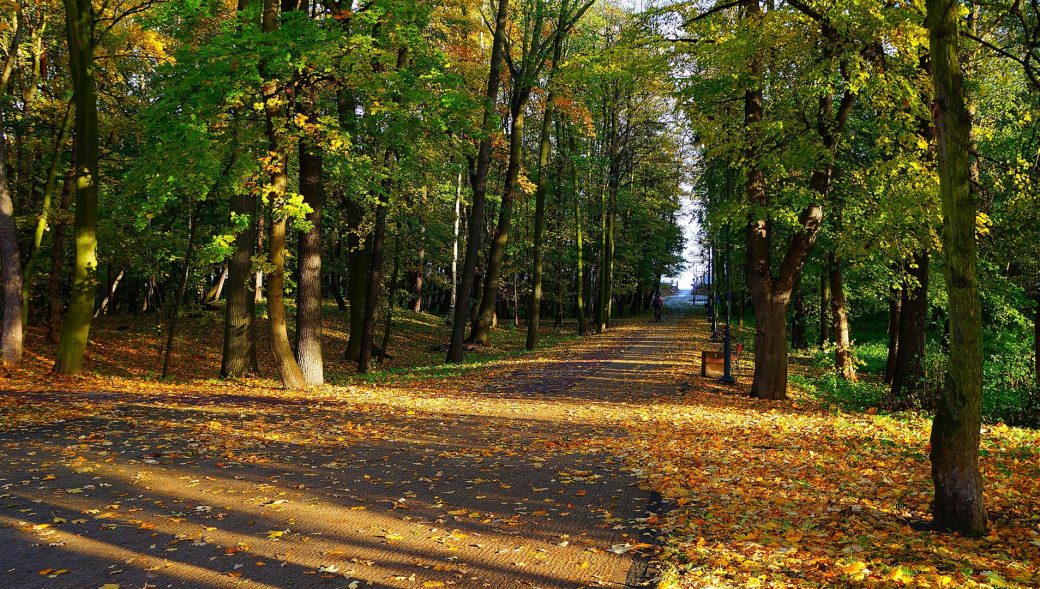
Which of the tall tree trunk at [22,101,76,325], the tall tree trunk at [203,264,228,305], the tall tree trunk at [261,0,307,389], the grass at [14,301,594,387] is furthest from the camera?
the tall tree trunk at [203,264,228,305]

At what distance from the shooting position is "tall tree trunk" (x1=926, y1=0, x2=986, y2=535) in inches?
188

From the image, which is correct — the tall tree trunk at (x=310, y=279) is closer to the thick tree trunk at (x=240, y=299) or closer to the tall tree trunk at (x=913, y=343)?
the thick tree trunk at (x=240, y=299)

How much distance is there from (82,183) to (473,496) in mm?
12140

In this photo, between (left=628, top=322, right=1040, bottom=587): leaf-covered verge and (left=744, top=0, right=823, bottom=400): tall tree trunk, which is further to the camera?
(left=744, top=0, right=823, bottom=400): tall tree trunk

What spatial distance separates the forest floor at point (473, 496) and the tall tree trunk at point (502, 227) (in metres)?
12.7

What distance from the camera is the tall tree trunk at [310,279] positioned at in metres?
13.5

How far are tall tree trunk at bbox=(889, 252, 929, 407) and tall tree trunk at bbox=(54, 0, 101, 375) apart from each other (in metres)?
17.7

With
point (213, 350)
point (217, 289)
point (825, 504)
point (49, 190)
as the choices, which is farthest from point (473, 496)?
point (217, 289)

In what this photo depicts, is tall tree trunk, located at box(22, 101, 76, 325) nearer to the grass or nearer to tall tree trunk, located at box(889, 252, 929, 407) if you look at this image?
the grass

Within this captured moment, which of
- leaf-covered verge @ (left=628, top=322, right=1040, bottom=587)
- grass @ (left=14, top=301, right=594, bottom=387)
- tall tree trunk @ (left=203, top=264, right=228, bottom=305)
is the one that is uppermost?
tall tree trunk @ (left=203, top=264, right=228, bottom=305)

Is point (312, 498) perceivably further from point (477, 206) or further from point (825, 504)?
point (477, 206)

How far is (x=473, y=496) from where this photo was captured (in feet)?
20.8

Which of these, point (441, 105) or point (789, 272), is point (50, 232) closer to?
point (441, 105)

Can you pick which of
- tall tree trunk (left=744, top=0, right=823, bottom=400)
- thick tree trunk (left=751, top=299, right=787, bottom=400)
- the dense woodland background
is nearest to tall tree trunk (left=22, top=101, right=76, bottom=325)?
the dense woodland background
